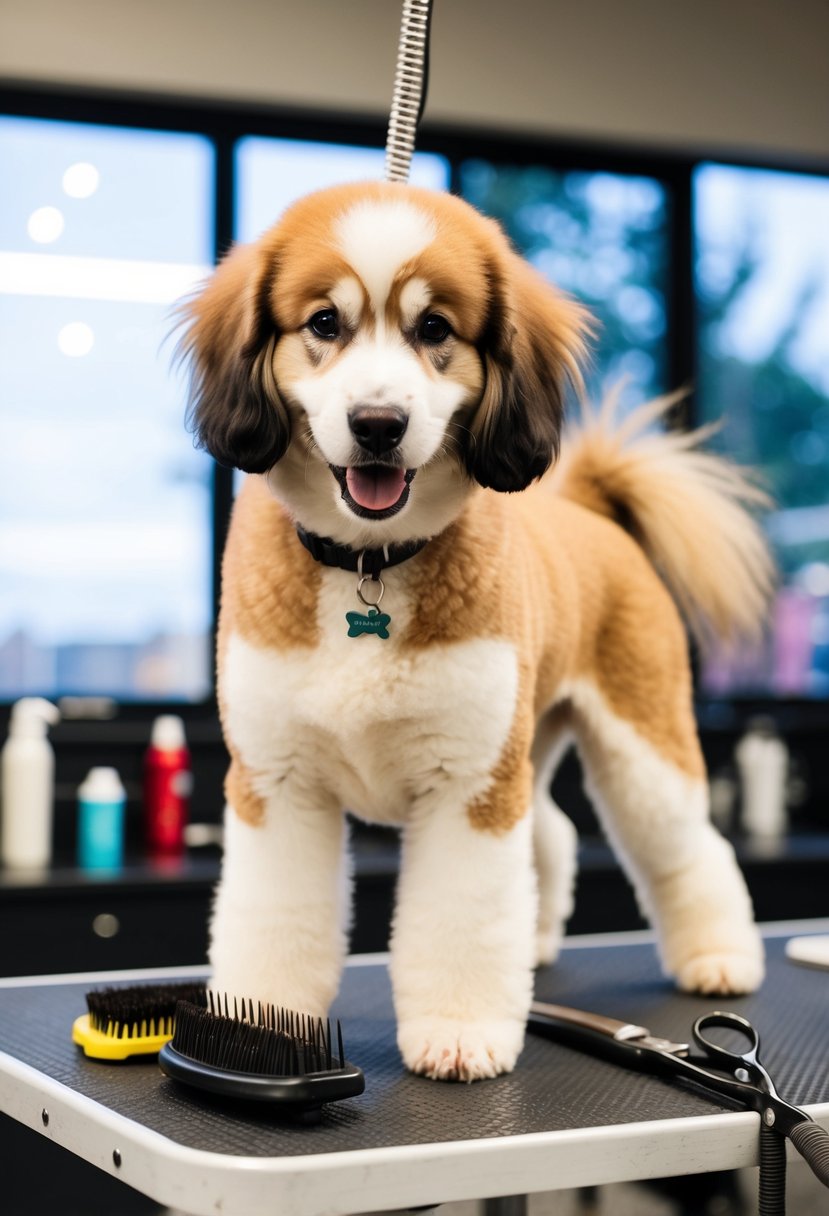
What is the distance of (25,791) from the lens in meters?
2.77

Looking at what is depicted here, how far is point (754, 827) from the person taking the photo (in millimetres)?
3383

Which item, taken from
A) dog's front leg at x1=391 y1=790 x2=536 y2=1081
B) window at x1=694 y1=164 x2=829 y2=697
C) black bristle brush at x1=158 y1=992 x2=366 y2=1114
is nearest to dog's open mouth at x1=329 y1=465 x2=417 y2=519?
dog's front leg at x1=391 y1=790 x2=536 y2=1081

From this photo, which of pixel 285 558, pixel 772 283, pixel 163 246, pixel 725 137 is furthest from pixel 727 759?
pixel 285 558

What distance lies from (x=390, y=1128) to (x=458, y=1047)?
0.52ft

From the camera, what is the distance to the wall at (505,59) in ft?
10.4

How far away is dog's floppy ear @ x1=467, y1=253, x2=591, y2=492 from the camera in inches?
46.4

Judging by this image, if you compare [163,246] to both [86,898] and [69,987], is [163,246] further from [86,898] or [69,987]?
[69,987]

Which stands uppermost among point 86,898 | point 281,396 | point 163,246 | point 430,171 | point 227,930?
point 430,171

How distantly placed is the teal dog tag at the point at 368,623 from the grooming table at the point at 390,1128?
1.18 ft

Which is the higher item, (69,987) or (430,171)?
(430,171)

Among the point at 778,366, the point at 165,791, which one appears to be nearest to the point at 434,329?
the point at 165,791

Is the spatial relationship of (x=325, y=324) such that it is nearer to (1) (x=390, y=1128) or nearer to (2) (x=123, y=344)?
(1) (x=390, y=1128)

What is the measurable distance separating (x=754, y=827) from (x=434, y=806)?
231cm

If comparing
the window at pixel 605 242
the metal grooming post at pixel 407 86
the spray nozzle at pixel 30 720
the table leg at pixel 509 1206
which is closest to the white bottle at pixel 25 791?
the spray nozzle at pixel 30 720
